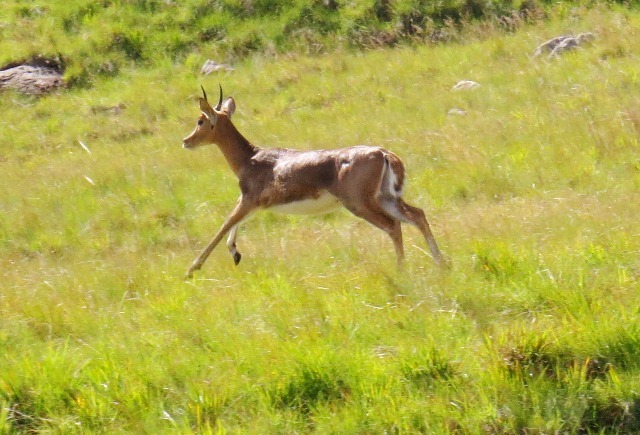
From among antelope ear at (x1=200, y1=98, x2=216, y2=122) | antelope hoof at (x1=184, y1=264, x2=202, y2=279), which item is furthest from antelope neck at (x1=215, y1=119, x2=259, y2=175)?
antelope hoof at (x1=184, y1=264, x2=202, y2=279)

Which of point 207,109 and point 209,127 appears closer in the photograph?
point 207,109

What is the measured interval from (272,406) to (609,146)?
6.86 meters

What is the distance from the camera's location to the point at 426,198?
1095cm

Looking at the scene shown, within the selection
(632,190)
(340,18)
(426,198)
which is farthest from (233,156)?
(340,18)

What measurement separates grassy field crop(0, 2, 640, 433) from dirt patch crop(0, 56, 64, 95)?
417 centimetres

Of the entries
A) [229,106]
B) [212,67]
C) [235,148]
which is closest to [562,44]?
[212,67]

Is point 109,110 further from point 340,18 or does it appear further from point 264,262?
point 264,262

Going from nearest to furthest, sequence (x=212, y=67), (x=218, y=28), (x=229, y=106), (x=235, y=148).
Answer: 1. (x=235, y=148)
2. (x=229, y=106)
3. (x=212, y=67)
4. (x=218, y=28)

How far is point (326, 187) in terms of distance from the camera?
29.8ft

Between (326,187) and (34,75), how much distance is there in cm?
1174

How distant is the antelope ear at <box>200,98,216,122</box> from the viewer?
33.5ft

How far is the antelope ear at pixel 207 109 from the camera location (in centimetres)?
1022

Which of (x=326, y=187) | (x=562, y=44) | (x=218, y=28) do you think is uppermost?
(x=326, y=187)

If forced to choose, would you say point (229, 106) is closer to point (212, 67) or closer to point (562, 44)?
point (562, 44)
